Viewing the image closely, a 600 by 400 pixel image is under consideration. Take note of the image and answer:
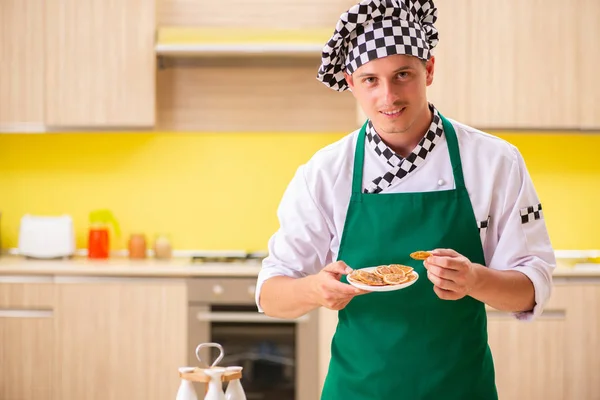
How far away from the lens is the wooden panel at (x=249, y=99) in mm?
4426

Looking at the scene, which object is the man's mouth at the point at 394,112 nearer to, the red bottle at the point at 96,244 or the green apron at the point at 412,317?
the green apron at the point at 412,317

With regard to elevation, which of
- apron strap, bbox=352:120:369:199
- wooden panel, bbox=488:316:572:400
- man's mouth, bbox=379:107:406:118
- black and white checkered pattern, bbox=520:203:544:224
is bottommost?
wooden panel, bbox=488:316:572:400

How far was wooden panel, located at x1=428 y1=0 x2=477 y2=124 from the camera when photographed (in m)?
4.07

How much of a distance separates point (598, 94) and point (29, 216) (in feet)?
9.93

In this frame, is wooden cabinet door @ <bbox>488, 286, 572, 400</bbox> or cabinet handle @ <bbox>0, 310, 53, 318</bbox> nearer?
wooden cabinet door @ <bbox>488, 286, 572, 400</bbox>

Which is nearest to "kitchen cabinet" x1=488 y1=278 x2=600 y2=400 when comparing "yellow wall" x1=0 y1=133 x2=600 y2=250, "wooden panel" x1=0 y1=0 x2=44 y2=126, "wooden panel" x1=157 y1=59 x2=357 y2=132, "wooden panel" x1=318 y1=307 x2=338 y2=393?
"yellow wall" x1=0 y1=133 x2=600 y2=250

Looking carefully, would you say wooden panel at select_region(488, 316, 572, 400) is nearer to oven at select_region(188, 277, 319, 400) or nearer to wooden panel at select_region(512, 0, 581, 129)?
oven at select_region(188, 277, 319, 400)

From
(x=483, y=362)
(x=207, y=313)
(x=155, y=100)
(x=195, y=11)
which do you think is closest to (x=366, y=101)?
(x=483, y=362)

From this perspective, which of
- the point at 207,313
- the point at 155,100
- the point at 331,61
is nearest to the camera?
the point at 331,61

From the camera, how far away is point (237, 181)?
4520 mm

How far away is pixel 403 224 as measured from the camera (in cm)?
177

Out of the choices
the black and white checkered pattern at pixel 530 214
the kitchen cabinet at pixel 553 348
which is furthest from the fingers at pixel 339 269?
the kitchen cabinet at pixel 553 348

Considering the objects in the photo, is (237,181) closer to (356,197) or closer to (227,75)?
(227,75)

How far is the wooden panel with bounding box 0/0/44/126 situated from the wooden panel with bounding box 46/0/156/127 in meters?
0.05
